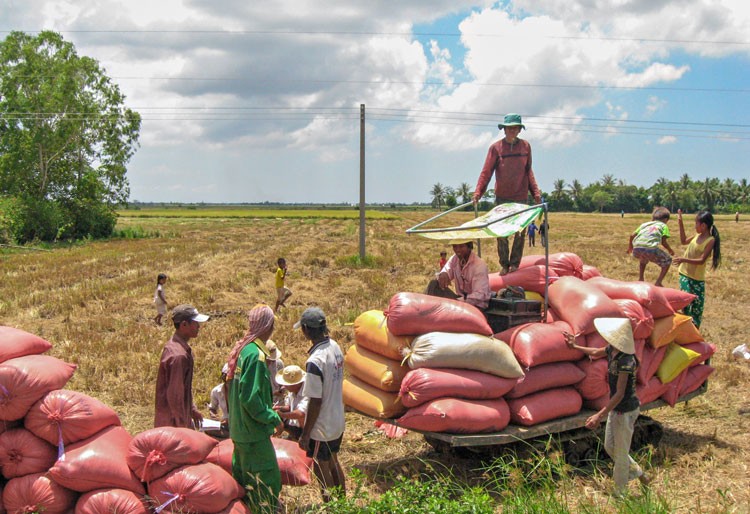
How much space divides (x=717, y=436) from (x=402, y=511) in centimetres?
381

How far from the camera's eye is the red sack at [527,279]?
5.58m

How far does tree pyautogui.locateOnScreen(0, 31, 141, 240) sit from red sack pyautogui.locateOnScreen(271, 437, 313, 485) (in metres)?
31.1

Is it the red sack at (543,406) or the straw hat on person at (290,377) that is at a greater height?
the straw hat on person at (290,377)

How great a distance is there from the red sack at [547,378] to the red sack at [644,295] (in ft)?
2.91

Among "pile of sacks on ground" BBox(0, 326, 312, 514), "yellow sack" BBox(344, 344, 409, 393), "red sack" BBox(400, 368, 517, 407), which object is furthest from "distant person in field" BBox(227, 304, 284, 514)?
"yellow sack" BBox(344, 344, 409, 393)

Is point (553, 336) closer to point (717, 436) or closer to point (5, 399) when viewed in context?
point (717, 436)

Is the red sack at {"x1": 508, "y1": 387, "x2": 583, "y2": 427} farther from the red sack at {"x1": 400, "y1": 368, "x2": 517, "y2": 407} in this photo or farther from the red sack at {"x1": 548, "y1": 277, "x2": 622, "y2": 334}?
the red sack at {"x1": 548, "y1": 277, "x2": 622, "y2": 334}

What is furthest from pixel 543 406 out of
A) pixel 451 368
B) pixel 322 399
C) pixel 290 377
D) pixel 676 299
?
pixel 290 377

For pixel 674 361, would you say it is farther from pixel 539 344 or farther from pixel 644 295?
pixel 539 344

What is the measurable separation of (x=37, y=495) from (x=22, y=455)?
267mm

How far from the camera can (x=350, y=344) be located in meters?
8.70

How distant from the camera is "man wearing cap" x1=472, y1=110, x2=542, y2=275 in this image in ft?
20.5

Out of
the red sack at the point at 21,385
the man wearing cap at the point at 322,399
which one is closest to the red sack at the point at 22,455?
the red sack at the point at 21,385

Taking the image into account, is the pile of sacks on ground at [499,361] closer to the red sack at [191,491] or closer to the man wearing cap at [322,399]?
the man wearing cap at [322,399]
